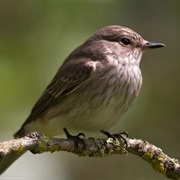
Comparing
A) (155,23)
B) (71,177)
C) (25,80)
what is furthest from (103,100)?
(155,23)

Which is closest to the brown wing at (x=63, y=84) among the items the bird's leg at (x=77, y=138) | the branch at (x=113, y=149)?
the bird's leg at (x=77, y=138)

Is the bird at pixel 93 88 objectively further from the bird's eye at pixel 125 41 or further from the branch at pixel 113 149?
the branch at pixel 113 149

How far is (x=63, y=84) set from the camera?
6.23 meters

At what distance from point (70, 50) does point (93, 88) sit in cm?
63

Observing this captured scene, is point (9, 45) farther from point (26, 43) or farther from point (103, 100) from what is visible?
point (103, 100)

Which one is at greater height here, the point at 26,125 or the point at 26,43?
the point at 26,43

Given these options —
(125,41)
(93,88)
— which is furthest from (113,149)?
(125,41)

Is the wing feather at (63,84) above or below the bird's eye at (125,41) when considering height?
below

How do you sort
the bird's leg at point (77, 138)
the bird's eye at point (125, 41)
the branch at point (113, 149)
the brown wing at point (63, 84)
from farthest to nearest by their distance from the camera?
the bird's eye at point (125, 41) → the brown wing at point (63, 84) → the bird's leg at point (77, 138) → the branch at point (113, 149)

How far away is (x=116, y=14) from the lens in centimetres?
700

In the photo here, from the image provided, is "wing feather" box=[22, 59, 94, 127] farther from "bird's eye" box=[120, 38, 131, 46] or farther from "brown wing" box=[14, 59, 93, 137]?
"bird's eye" box=[120, 38, 131, 46]

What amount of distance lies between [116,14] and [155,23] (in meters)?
0.93

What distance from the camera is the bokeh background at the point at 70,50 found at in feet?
20.1

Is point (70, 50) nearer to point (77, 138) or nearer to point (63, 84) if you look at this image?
point (63, 84)
